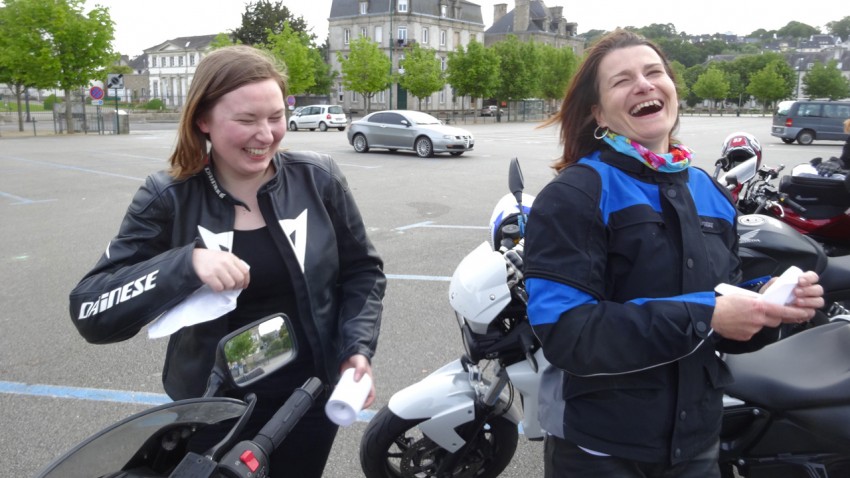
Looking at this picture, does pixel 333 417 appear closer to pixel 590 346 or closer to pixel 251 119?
pixel 590 346

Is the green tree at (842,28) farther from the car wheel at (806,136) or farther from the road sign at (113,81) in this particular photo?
the road sign at (113,81)

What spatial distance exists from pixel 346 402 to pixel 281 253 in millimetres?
653

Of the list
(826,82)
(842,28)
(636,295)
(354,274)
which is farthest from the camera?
(842,28)

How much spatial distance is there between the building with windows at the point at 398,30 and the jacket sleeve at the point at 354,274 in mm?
73150

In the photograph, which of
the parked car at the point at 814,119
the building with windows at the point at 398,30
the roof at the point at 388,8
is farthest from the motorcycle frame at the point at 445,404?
the roof at the point at 388,8

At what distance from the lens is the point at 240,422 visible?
1.30 meters

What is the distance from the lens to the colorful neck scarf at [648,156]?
5.92 ft

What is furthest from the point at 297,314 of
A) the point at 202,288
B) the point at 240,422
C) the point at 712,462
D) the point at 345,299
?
the point at 712,462

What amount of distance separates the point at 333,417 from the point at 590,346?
628 mm

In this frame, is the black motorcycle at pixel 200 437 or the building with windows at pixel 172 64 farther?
the building with windows at pixel 172 64

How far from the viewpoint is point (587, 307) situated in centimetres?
169

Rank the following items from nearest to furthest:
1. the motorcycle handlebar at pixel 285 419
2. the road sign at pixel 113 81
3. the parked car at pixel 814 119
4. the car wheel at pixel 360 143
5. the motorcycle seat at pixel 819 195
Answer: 1. the motorcycle handlebar at pixel 285 419
2. the motorcycle seat at pixel 819 195
3. the car wheel at pixel 360 143
4. the parked car at pixel 814 119
5. the road sign at pixel 113 81

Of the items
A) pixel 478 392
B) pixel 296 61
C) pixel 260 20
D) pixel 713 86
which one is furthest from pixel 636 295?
pixel 713 86

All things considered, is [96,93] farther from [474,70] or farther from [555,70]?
[555,70]
